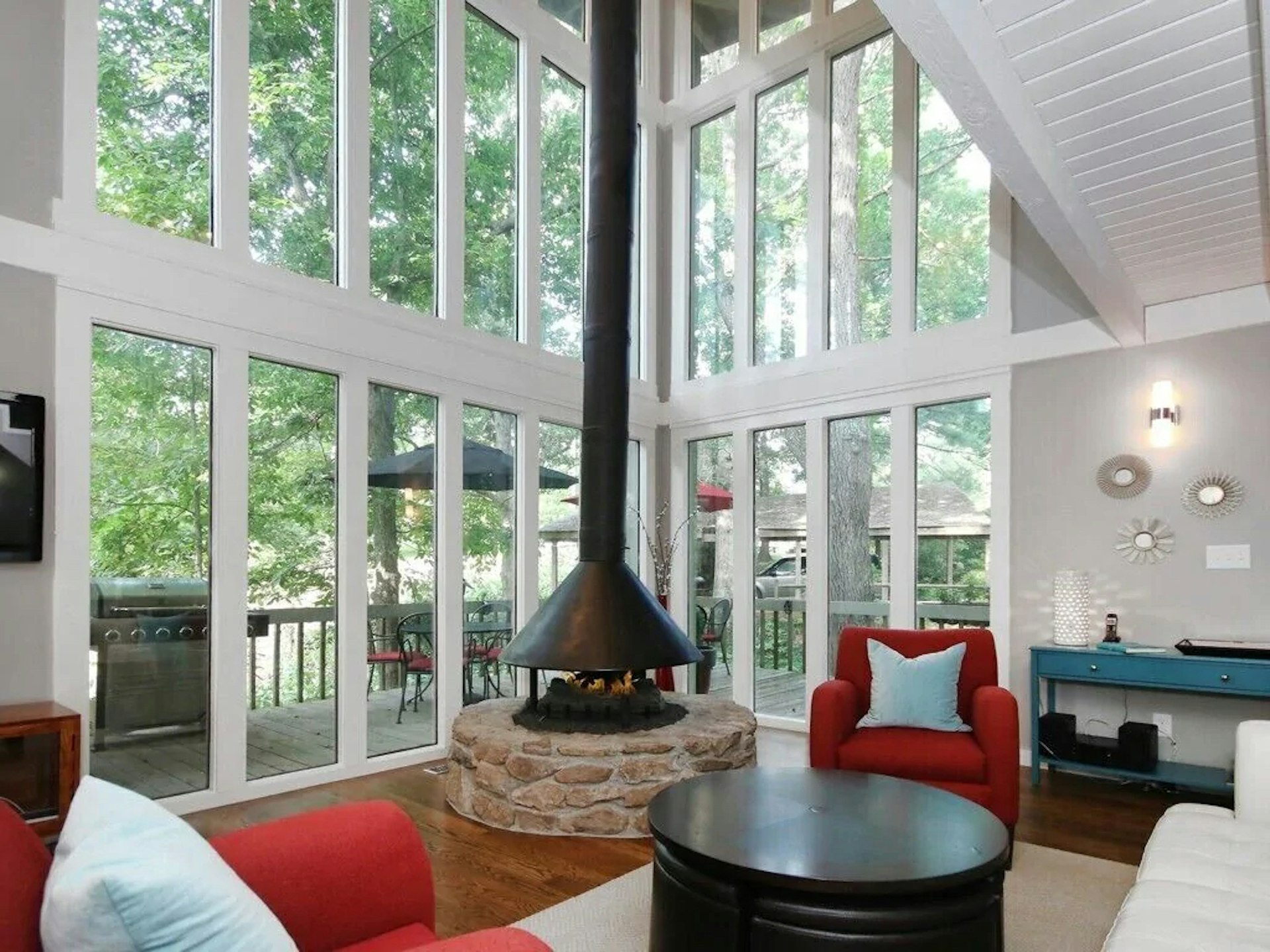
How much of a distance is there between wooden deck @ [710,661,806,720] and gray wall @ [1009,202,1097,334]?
2710 mm

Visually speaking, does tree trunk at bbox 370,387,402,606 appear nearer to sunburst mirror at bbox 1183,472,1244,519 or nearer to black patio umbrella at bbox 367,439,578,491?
black patio umbrella at bbox 367,439,578,491

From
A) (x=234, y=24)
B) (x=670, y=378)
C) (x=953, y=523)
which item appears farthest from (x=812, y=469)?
(x=234, y=24)

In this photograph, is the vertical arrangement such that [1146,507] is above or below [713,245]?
below

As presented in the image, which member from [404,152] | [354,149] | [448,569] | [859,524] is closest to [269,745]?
[448,569]

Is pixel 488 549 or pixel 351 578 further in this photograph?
pixel 488 549

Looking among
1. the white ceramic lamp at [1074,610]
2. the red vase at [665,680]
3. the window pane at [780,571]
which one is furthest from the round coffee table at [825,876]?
the window pane at [780,571]

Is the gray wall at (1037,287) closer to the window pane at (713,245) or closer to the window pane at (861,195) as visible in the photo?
the window pane at (861,195)

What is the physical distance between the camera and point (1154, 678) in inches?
161

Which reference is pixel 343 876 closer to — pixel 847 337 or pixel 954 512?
pixel 954 512

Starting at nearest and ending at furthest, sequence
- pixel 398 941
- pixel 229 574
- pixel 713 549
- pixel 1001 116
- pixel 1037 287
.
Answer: pixel 398 941 < pixel 1001 116 < pixel 229 574 < pixel 1037 287 < pixel 713 549

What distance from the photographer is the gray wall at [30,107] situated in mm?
3457

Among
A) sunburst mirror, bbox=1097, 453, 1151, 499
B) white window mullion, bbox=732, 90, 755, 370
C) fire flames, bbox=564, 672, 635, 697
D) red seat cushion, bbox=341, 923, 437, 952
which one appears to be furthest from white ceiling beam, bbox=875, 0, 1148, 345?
white window mullion, bbox=732, 90, 755, 370

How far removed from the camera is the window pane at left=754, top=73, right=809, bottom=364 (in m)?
6.12

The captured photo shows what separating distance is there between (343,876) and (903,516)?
4369 mm
